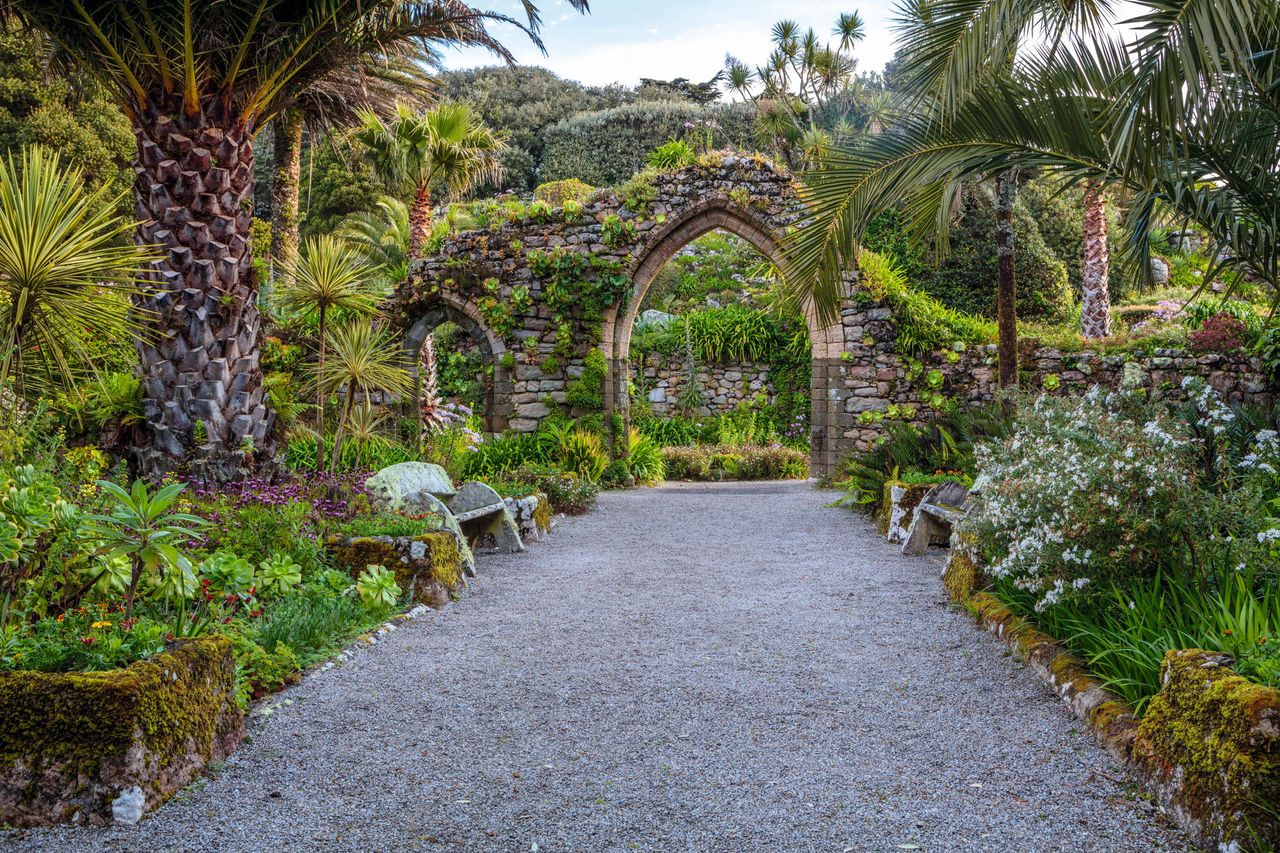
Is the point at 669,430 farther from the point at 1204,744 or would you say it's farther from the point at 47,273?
the point at 1204,744

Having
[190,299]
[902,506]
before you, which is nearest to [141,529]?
[190,299]

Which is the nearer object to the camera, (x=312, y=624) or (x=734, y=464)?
(x=312, y=624)

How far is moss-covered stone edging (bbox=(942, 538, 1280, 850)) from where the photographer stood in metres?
2.26

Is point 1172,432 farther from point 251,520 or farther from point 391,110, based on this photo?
point 391,110

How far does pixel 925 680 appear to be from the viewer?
4016 mm

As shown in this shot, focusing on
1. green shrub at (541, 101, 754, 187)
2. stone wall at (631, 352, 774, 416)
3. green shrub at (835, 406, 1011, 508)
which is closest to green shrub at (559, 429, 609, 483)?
green shrub at (835, 406, 1011, 508)

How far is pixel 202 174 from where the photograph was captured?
6.61m

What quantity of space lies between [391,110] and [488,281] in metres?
3.28

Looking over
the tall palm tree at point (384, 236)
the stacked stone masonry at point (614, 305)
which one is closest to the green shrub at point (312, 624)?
the stacked stone masonry at point (614, 305)

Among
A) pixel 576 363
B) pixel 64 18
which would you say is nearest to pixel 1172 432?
pixel 64 18

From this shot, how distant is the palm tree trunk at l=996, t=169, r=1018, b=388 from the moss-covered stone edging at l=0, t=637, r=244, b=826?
8.53 metres

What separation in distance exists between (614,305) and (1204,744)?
11197mm

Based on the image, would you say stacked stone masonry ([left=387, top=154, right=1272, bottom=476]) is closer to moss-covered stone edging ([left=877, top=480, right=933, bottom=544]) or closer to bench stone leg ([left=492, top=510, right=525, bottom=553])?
moss-covered stone edging ([left=877, top=480, right=933, bottom=544])

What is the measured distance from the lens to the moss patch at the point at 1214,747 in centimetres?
226
